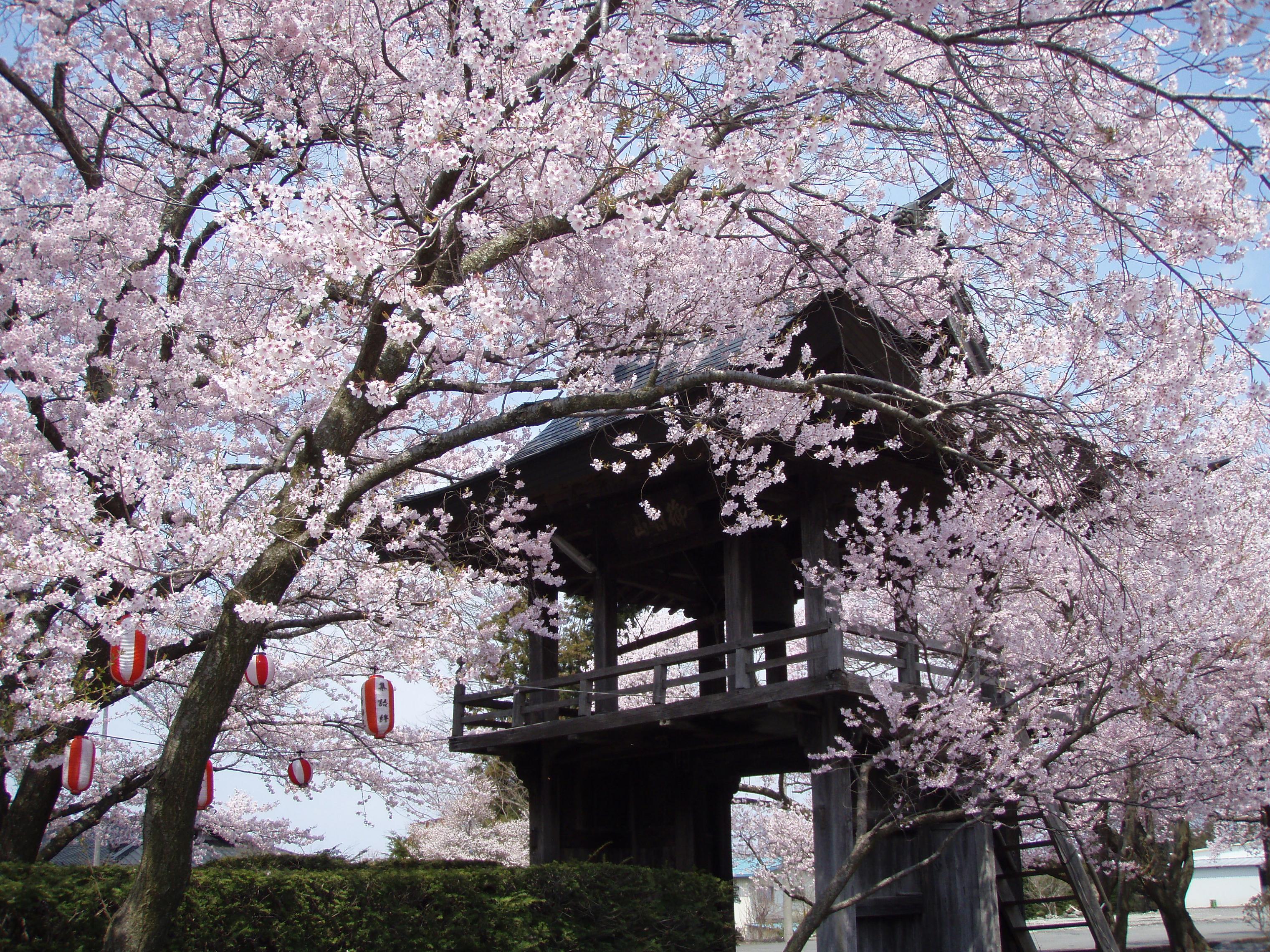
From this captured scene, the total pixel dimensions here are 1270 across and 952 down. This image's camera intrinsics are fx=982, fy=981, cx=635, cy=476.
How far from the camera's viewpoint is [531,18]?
18.0ft

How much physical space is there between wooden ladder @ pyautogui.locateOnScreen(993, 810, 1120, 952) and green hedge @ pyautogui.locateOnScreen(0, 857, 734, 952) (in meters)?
2.59

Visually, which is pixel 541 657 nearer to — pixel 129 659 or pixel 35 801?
pixel 35 801

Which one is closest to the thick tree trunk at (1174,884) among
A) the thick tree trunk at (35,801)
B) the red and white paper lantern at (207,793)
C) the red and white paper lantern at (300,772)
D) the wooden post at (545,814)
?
the wooden post at (545,814)

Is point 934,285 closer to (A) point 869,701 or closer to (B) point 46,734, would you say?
(A) point 869,701

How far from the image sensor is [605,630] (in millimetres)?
10070

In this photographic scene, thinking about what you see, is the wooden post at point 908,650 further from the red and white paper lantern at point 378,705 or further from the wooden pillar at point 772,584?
the red and white paper lantern at point 378,705

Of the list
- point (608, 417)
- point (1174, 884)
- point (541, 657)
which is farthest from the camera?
point (1174, 884)

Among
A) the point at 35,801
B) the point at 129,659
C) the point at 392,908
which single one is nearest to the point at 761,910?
the point at 392,908

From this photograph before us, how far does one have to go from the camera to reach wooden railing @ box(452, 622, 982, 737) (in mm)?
7879

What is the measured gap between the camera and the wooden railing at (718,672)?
7.88 meters

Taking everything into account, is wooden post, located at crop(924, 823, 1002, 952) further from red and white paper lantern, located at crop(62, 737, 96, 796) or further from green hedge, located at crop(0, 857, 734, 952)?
red and white paper lantern, located at crop(62, 737, 96, 796)

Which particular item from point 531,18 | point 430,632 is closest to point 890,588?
point 430,632

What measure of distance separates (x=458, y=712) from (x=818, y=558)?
4.27 meters

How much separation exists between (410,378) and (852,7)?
322 centimetres
